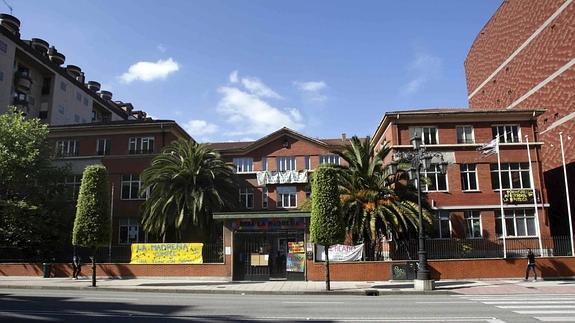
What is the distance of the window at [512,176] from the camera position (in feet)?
119

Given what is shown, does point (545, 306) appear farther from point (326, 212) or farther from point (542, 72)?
point (542, 72)

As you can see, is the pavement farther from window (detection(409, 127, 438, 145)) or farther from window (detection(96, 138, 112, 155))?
window (detection(96, 138, 112, 155))

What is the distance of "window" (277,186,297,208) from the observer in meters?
47.1

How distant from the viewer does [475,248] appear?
112 feet

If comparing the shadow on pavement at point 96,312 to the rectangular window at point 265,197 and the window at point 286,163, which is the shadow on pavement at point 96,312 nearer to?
the rectangular window at point 265,197

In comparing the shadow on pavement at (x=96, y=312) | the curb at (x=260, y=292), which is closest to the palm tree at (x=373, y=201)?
the curb at (x=260, y=292)

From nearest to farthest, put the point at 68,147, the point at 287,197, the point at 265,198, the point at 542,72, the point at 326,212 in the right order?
the point at 326,212 < the point at 68,147 < the point at 542,72 < the point at 287,197 < the point at 265,198

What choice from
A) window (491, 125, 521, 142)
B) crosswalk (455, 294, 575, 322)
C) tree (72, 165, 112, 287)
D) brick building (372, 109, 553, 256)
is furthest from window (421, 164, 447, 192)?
tree (72, 165, 112, 287)

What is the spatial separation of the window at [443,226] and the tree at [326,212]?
1543 centimetres

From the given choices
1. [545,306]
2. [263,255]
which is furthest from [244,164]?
[545,306]

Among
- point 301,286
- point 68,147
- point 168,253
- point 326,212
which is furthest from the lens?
point 68,147

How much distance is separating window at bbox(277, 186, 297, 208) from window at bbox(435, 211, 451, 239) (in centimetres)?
1551

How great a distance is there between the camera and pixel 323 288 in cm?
2250

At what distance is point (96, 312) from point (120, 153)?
99.2ft
